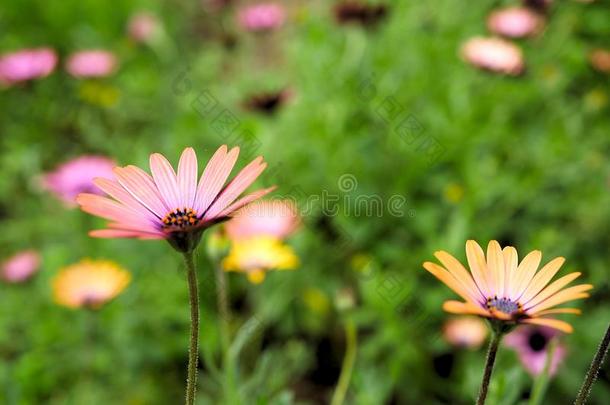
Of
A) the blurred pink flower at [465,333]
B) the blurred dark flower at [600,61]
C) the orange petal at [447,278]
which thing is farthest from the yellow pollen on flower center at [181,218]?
the blurred dark flower at [600,61]

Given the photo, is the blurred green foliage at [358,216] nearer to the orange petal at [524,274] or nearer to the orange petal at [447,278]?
the orange petal at [524,274]

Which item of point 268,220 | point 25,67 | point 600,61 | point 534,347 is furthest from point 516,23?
point 25,67

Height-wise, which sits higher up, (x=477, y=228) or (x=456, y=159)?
(x=456, y=159)

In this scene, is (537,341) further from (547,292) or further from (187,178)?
(187,178)

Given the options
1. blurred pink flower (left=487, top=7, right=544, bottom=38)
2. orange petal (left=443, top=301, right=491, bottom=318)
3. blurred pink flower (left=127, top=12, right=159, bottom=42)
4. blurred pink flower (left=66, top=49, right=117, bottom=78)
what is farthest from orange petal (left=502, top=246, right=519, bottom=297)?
blurred pink flower (left=127, top=12, right=159, bottom=42)

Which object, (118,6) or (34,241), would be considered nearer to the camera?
(34,241)

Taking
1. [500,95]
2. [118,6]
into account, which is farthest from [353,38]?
[118,6]

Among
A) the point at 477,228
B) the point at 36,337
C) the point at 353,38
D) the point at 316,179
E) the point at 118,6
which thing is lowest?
the point at 36,337

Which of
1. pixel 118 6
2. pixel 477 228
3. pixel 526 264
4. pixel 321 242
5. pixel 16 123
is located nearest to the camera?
pixel 526 264

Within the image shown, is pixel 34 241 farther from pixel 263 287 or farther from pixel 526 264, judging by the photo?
pixel 526 264
